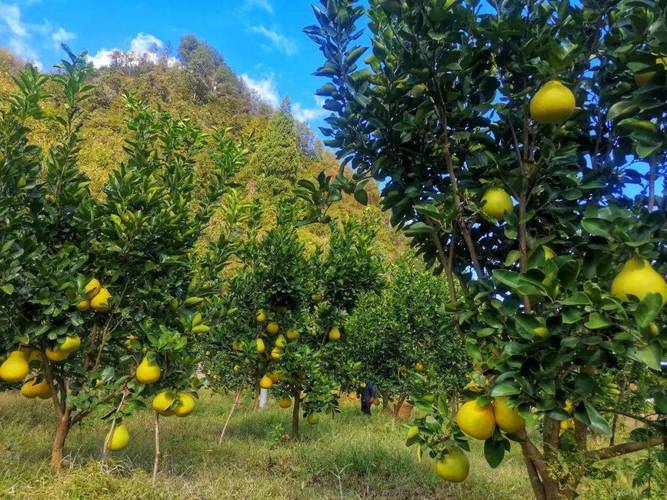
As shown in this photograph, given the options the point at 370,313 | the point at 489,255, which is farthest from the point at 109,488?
the point at 370,313

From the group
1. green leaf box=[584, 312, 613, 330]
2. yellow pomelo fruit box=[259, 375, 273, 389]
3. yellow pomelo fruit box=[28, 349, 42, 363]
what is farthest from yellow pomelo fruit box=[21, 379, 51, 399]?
green leaf box=[584, 312, 613, 330]

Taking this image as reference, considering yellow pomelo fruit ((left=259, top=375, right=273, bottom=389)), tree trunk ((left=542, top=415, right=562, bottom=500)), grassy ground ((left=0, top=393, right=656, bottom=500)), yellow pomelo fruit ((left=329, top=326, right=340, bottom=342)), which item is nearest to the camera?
tree trunk ((left=542, top=415, right=562, bottom=500))

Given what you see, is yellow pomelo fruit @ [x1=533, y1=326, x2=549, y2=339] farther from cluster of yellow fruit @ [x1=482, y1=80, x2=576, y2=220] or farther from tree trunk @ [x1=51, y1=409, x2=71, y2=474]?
tree trunk @ [x1=51, y1=409, x2=71, y2=474]

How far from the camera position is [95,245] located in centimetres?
329

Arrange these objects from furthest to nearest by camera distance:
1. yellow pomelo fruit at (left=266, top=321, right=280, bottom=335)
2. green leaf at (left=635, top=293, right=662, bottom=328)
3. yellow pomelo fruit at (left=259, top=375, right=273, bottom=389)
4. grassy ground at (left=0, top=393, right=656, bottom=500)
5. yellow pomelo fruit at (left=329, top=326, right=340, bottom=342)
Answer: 1. yellow pomelo fruit at (left=329, top=326, right=340, bottom=342)
2. yellow pomelo fruit at (left=266, top=321, right=280, bottom=335)
3. yellow pomelo fruit at (left=259, top=375, right=273, bottom=389)
4. grassy ground at (left=0, top=393, right=656, bottom=500)
5. green leaf at (left=635, top=293, right=662, bottom=328)

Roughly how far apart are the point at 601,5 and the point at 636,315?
4.21ft

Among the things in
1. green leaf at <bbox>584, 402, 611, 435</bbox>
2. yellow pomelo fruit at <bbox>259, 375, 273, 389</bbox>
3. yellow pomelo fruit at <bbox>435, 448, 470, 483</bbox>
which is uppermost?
green leaf at <bbox>584, 402, 611, 435</bbox>

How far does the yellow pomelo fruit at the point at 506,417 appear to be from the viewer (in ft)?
5.23

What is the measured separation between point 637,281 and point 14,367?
125 inches

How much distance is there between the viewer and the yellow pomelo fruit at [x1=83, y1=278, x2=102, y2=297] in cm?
297

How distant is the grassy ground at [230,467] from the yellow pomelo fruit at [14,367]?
719 millimetres

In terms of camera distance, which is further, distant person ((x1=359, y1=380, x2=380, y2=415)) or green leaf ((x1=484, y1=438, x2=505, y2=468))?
distant person ((x1=359, y1=380, x2=380, y2=415))

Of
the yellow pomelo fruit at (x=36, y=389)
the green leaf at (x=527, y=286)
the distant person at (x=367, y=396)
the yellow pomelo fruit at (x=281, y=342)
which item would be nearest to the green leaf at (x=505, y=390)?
the green leaf at (x=527, y=286)

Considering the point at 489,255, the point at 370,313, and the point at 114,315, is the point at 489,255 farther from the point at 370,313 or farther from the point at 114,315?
the point at 370,313
